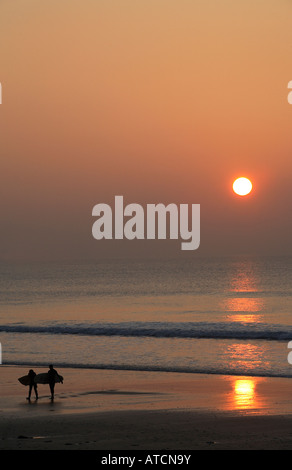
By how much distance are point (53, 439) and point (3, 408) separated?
193 inches

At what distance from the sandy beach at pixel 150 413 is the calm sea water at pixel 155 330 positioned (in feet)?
12.4

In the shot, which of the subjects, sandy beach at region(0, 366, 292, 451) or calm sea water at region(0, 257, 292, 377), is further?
calm sea water at region(0, 257, 292, 377)

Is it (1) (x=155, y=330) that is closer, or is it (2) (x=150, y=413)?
(2) (x=150, y=413)

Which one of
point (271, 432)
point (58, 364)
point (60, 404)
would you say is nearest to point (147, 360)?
point (58, 364)

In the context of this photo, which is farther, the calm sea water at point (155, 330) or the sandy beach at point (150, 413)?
the calm sea water at point (155, 330)

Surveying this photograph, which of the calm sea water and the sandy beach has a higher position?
the calm sea water

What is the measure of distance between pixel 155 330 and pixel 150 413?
26.4 meters

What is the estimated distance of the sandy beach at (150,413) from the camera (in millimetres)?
16688

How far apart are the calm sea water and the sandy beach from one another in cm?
377

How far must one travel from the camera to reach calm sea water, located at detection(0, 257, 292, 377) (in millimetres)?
32562

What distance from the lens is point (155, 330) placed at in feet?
153

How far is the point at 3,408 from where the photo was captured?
2134 centimetres

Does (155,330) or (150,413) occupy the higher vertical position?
(155,330)

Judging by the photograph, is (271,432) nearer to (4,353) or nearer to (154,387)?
(154,387)
